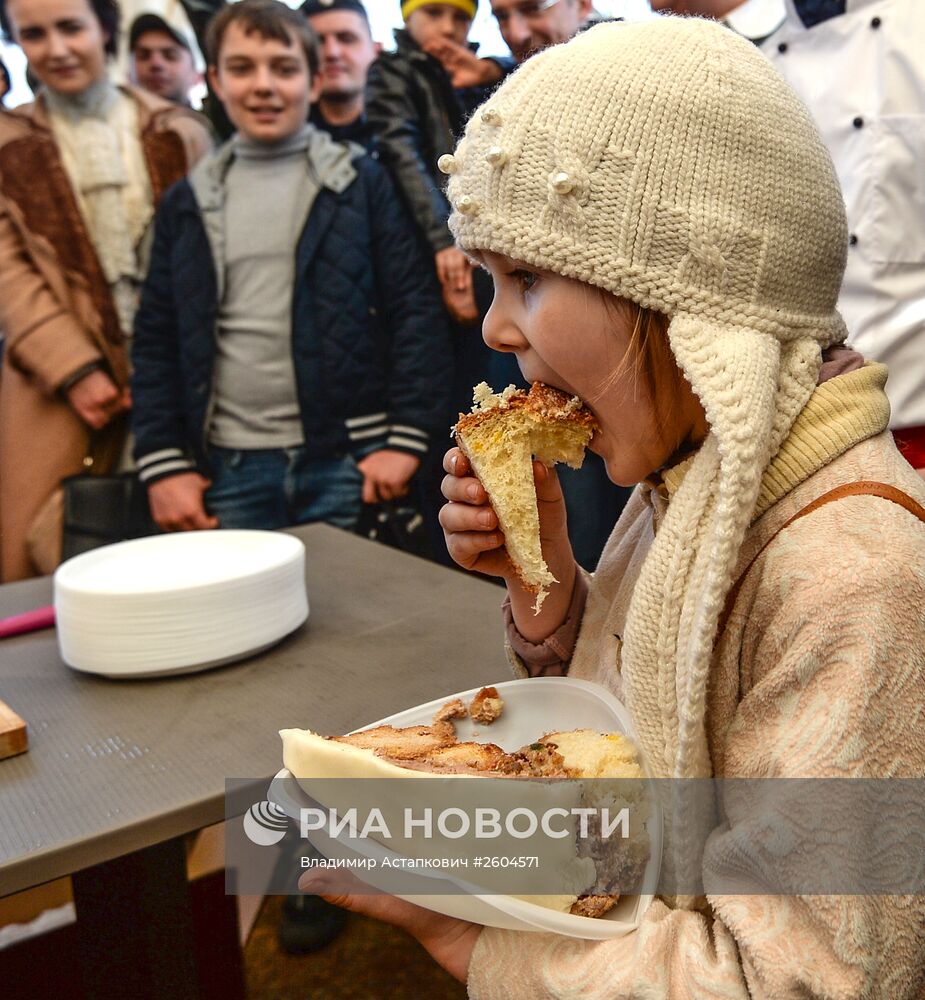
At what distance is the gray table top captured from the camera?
3.48 ft

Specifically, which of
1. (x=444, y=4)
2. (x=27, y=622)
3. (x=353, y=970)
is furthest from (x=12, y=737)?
(x=444, y=4)

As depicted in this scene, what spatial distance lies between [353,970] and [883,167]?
2400 mm

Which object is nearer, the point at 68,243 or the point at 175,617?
the point at 175,617

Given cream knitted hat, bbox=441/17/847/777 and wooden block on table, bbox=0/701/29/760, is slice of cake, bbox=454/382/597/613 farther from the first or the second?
wooden block on table, bbox=0/701/29/760

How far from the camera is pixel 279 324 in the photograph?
10.4 ft

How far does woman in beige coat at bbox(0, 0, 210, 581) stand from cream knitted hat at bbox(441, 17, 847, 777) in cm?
258

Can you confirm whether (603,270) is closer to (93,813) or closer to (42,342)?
(93,813)

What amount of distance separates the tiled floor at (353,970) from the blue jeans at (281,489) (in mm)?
1359

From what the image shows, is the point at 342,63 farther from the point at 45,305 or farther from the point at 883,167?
the point at 883,167

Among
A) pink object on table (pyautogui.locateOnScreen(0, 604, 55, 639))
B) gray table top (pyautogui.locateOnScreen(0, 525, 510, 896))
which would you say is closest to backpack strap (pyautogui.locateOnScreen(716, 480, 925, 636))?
gray table top (pyautogui.locateOnScreen(0, 525, 510, 896))

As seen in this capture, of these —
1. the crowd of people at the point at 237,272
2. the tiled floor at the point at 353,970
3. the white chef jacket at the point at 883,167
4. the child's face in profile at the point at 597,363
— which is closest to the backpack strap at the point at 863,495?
the child's face in profile at the point at 597,363

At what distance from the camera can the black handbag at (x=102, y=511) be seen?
126 inches

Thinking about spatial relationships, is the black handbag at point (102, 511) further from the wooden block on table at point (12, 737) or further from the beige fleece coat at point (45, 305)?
the wooden block on table at point (12, 737)

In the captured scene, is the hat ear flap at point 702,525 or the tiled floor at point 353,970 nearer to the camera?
the hat ear flap at point 702,525
